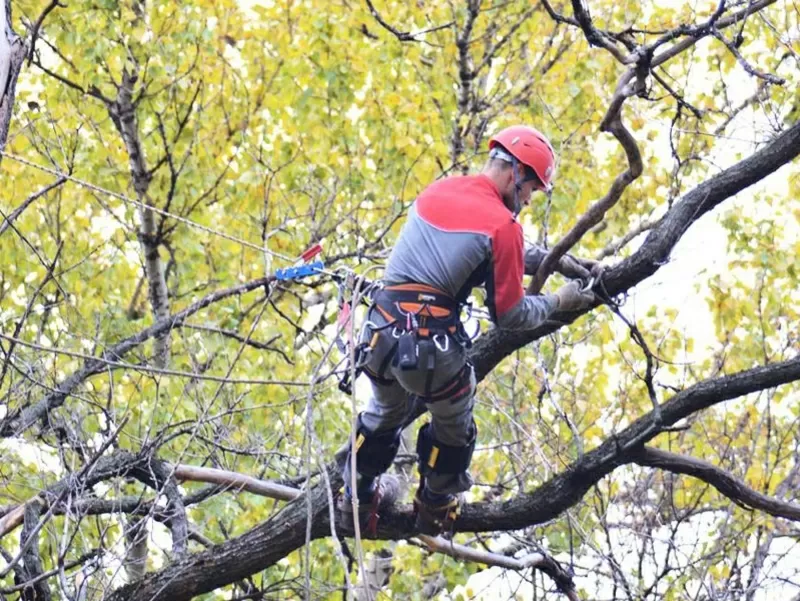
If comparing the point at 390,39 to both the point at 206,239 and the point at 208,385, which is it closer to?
the point at 206,239

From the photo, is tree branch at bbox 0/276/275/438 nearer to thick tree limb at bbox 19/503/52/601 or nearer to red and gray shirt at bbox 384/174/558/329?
thick tree limb at bbox 19/503/52/601

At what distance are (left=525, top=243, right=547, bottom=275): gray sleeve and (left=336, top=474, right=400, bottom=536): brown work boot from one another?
105 centimetres

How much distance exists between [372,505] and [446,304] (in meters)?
0.95

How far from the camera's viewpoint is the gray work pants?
4500 millimetres

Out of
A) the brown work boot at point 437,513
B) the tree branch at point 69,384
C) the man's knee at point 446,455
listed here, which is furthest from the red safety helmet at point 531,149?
the tree branch at point 69,384

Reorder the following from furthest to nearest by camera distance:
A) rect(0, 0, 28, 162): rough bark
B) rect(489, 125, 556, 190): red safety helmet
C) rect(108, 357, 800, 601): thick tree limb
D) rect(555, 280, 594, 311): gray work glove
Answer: rect(108, 357, 800, 601): thick tree limb
rect(555, 280, 594, 311): gray work glove
rect(489, 125, 556, 190): red safety helmet
rect(0, 0, 28, 162): rough bark

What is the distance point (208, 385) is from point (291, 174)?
1.77 meters

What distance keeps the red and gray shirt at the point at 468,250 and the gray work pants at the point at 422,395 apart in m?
0.21

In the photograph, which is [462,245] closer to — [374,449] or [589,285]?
[589,285]

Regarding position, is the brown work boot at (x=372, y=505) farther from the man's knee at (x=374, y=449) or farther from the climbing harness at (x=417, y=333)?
the climbing harness at (x=417, y=333)

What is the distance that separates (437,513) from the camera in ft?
16.2

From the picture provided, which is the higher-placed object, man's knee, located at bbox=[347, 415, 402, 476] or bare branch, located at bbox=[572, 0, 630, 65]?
bare branch, located at bbox=[572, 0, 630, 65]

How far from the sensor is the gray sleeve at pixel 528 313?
175 inches

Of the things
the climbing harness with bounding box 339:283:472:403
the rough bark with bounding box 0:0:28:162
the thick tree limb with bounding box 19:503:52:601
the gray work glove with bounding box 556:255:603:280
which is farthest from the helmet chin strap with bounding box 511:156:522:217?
the thick tree limb with bounding box 19:503:52:601
